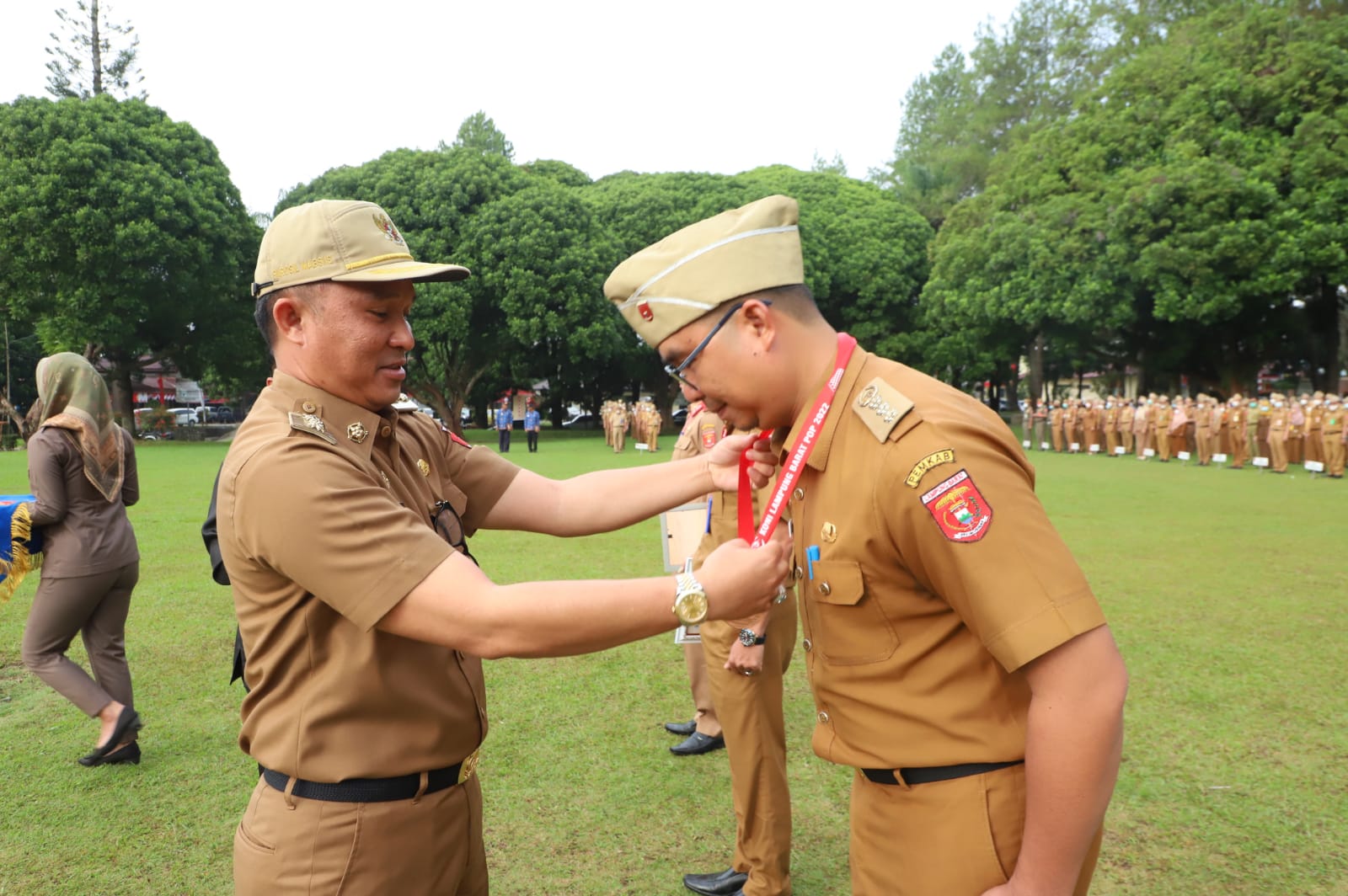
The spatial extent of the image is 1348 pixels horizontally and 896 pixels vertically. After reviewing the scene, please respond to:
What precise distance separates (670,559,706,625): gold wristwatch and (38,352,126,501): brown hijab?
16.0 feet

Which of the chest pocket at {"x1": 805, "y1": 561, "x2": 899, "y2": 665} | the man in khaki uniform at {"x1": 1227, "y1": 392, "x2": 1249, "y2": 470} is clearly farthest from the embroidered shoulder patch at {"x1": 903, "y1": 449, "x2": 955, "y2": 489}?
the man in khaki uniform at {"x1": 1227, "y1": 392, "x2": 1249, "y2": 470}

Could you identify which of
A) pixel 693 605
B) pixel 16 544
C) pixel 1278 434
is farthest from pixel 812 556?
pixel 1278 434

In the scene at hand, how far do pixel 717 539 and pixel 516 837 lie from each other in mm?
1839

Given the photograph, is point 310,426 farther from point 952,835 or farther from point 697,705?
point 697,705

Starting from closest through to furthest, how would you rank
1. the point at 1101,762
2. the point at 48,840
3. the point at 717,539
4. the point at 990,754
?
the point at 1101,762
the point at 990,754
the point at 48,840
the point at 717,539

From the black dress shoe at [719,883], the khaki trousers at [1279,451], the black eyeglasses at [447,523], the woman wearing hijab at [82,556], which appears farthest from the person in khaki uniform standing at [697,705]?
the khaki trousers at [1279,451]

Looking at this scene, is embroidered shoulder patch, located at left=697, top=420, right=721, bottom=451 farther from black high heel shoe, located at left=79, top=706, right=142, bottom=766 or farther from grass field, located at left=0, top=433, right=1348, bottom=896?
black high heel shoe, located at left=79, top=706, right=142, bottom=766

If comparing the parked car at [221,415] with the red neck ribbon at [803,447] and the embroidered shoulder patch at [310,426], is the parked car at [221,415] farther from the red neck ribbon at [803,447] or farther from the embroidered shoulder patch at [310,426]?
the red neck ribbon at [803,447]

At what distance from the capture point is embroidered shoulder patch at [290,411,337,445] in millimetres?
2014

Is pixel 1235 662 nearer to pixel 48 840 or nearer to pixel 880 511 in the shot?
pixel 880 511

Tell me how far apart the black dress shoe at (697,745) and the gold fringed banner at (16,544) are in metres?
3.95

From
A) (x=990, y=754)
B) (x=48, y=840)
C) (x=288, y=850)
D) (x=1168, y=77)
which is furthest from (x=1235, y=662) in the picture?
(x=1168, y=77)

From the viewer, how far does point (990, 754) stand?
1.81 m

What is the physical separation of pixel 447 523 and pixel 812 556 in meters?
1.08
